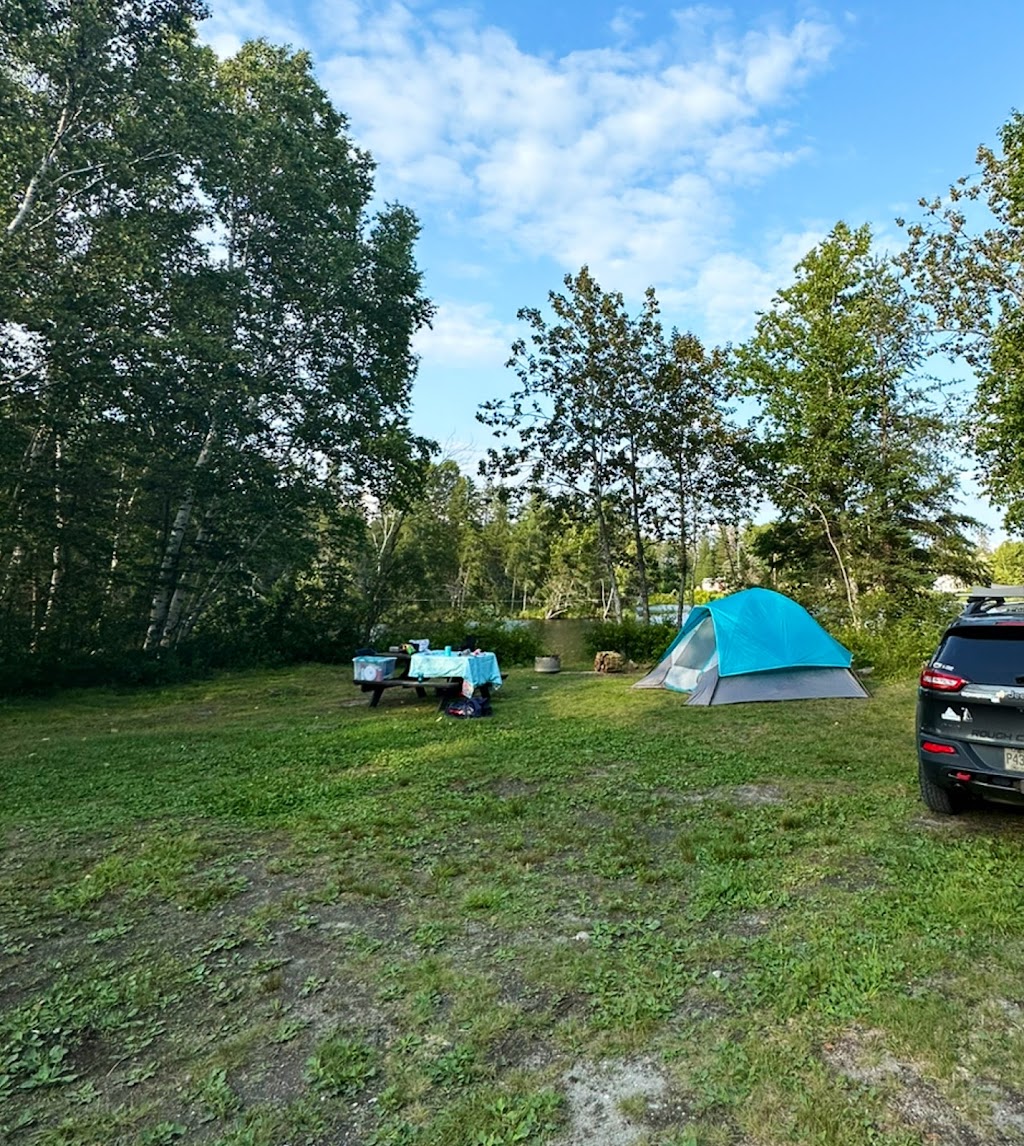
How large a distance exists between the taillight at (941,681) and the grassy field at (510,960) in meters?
0.99

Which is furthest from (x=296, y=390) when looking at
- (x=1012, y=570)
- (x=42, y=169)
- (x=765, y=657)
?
(x=1012, y=570)

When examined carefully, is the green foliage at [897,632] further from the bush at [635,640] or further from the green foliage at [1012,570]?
the bush at [635,640]

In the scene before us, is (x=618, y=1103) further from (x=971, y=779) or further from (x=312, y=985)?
(x=971, y=779)

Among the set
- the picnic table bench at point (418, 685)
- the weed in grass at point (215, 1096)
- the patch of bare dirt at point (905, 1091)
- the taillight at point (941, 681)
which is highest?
the taillight at point (941, 681)

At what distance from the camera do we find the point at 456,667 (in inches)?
372

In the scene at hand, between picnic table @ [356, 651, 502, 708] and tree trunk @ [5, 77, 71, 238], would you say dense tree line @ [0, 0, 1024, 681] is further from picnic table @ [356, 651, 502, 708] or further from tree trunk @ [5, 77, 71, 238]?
picnic table @ [356, 651, 502, 708]

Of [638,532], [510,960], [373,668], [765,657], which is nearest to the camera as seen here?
[510,960]

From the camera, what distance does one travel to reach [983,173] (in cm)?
1554

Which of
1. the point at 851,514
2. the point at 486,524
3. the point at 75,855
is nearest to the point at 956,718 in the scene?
the point at 75,855

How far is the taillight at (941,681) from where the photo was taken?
4180 millimetres

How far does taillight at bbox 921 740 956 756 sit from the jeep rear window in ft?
1.55

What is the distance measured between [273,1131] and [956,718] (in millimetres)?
4325

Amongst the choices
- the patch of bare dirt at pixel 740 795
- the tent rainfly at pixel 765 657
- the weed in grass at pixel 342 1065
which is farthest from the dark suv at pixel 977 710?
the tent rainfly at pixel 765 657

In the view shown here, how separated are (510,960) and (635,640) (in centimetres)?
1469
